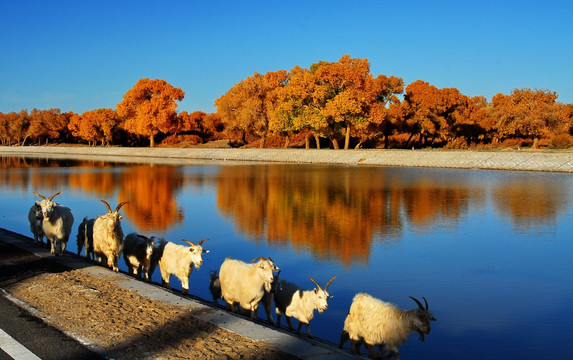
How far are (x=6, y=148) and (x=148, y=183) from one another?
307ft

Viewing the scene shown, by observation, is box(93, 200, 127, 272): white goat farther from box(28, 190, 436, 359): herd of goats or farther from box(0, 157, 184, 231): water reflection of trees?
box(0, 157, 184, 231): water reflection of trees

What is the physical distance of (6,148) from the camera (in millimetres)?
113750

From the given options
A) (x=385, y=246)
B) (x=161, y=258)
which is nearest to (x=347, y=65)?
(x=385, y=246)

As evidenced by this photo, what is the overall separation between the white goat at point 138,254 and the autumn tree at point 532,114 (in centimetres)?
5436

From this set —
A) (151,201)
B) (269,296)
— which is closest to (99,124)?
(151,201)

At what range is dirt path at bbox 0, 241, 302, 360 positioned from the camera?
6.55 m

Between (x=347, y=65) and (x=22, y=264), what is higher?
(x=347, y=65)

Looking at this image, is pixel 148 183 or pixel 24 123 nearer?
pixel 148 183

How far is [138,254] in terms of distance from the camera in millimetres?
12070

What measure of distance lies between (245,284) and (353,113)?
49.9 metres

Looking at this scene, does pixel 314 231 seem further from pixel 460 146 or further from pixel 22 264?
pixel 460 146

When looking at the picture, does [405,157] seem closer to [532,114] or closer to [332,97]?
[332,97]

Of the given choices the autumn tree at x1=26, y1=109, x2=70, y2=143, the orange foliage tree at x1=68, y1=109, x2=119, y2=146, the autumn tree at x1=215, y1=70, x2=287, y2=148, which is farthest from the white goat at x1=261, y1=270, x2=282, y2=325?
the autumn tree at x1=26, y1=109, x2=70, y2=143

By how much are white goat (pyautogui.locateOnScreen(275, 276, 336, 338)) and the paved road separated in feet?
11.5
